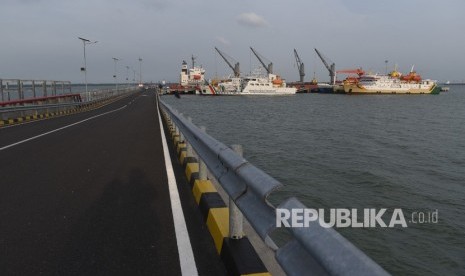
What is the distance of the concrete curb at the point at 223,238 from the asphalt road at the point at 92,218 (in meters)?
0.11

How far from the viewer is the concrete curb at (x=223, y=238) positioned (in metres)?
3.18

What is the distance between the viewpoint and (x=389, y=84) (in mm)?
106000

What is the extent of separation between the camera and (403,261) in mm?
7254

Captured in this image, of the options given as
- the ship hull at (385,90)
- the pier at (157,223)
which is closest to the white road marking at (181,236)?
the pier at (157,223)

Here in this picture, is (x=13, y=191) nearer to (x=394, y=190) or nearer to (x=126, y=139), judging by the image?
(x=126, y=139)

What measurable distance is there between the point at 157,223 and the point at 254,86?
9674 cm

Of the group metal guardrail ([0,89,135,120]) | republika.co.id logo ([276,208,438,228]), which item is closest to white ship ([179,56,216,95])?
metal guardrail ([0,89,135,120])

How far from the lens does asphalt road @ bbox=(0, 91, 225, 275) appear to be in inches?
140

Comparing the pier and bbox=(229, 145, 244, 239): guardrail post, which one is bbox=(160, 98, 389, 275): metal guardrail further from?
bbox=(229, 145, 244, 239): guardrail post

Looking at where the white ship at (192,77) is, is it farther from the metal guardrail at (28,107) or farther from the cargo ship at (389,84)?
the metal guardrail at (28,107)

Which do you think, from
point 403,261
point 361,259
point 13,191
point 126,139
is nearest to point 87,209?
point 13,191

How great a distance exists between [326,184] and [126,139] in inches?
281

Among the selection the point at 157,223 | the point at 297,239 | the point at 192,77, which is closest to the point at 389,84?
the point at 192,77

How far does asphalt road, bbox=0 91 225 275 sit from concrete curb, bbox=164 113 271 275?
111 mm
